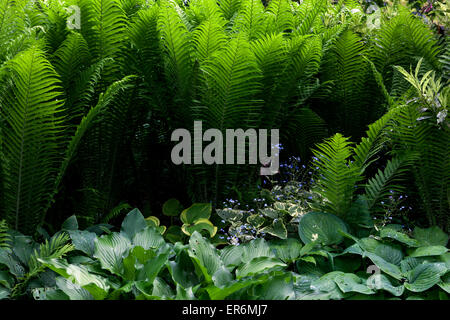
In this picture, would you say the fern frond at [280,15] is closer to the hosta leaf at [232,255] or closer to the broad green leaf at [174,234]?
the broad green leaf at [174,234]

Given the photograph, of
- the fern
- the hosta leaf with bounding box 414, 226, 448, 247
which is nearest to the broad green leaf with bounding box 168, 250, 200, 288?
the fern

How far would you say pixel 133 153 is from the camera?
3.64m

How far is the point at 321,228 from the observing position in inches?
118

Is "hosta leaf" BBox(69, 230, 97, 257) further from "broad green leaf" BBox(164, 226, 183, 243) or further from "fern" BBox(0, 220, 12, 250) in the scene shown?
"broad green leaf" BBox(164, 226, 183, 243)

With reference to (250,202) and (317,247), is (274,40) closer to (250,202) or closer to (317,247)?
(250,202)

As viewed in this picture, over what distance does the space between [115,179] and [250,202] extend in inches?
39.3

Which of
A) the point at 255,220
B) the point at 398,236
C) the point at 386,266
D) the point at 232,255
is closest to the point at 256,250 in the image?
the point at 232,255

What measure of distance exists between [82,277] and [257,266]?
874 mm

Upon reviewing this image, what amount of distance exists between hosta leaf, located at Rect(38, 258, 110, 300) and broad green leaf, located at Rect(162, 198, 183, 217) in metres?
1.01

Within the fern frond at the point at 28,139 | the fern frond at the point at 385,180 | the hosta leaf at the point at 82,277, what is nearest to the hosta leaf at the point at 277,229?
the fern frond at the point at 385,180

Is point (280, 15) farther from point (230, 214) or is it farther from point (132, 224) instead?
point (132, 224)

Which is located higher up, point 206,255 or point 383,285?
point 206,255
